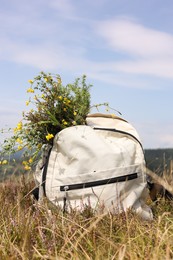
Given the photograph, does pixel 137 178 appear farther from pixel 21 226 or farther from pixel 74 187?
pixel 21 226

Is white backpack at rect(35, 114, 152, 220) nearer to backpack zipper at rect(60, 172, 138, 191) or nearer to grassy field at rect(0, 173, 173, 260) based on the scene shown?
backpack zipper at rect(60, 172, 138, 191)

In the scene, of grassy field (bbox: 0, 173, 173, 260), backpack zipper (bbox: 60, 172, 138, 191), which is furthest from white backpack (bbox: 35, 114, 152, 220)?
grassy field (bbox: 0, 173, 173, 260)

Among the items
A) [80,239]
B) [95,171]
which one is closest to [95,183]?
[95,171]

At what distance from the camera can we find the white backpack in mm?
4359

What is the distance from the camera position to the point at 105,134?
4.73 meters

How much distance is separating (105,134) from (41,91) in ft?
2.75

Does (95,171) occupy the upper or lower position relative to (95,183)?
upper

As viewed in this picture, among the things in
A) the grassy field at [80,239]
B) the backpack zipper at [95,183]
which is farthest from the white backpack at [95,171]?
the grassy field at [80,239]

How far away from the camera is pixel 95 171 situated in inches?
172

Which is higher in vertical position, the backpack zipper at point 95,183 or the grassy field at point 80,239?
the backpack zipper at point 95,183

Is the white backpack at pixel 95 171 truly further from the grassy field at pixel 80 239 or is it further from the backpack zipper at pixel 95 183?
the grassy field at pixel 80 239

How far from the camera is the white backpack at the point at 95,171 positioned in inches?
172

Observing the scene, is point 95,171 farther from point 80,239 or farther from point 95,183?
point 80,239

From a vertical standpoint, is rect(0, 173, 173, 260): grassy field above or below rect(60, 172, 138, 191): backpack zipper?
below
